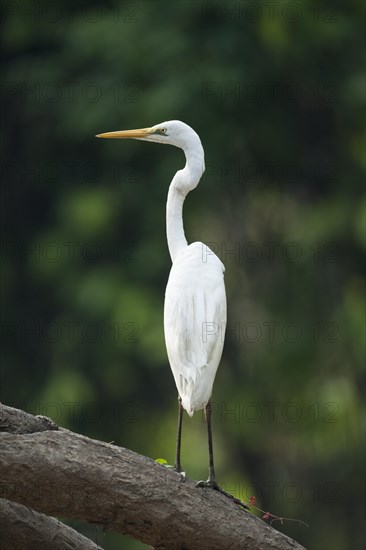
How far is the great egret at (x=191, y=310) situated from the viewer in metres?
4.37

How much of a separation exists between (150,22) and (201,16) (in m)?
0.44

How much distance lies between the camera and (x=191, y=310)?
14.9 ft

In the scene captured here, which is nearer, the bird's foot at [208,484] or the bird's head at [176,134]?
the bird's foot at [208,484]

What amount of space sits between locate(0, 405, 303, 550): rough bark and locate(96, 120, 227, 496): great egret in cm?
14

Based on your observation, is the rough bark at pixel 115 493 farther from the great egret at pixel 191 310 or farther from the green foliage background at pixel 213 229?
the green foliage background at pixel 213 229

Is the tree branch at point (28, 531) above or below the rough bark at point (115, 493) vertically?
below

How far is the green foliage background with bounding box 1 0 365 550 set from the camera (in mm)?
10570

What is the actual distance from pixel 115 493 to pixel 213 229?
756 centimetres

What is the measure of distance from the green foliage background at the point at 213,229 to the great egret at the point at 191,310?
17.4 feet

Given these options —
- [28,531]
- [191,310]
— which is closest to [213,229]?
[191,310]

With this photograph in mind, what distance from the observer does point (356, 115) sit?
1101 centimetres

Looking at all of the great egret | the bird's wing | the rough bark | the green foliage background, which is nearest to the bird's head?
the great egret

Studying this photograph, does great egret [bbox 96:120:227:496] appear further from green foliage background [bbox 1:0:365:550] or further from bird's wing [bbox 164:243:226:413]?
green foliage background [bbox 1:0:365:550]

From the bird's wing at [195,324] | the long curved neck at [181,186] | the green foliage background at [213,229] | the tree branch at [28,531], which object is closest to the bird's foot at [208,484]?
the bird's wing at [195,324]
